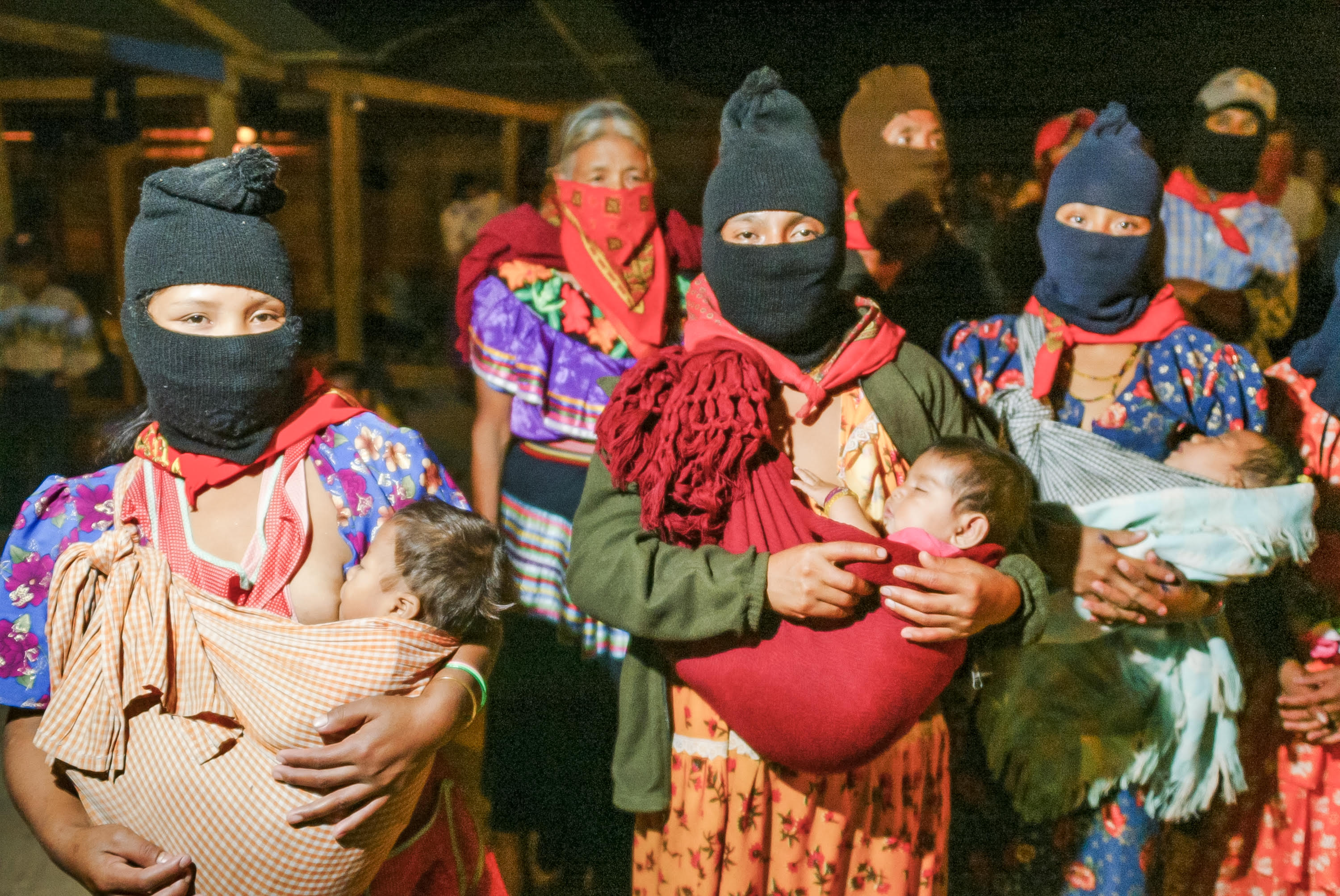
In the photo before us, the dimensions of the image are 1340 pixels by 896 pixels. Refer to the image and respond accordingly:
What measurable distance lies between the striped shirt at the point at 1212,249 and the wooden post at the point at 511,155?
86.9 inches

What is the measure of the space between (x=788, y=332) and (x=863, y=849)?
1.07m

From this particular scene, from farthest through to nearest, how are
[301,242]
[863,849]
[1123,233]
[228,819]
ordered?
[301,242] → [1123,233] → [863,849] → [228,819]

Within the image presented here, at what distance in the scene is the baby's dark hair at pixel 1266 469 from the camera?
1.99 metres

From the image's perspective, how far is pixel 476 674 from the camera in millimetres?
1624

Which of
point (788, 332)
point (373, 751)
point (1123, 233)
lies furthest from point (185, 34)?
point (1123, 233)

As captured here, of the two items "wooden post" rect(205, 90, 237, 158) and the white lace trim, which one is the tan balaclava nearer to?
the white lace trim

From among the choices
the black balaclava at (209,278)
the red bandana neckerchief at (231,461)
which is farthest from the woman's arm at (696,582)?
the black balaclava at (209,278)

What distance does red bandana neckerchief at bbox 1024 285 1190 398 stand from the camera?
2211 mm

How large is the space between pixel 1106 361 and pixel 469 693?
1.70 metres

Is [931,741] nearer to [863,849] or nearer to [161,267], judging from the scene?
[863,849]

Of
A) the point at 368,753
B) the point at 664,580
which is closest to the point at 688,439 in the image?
the point at 664,580

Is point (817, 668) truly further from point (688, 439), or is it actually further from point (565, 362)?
point (565, 362)

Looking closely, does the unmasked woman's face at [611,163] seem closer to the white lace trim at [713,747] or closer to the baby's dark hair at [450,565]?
the baby's dark hair at [450,565]

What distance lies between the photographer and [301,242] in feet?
10.8
